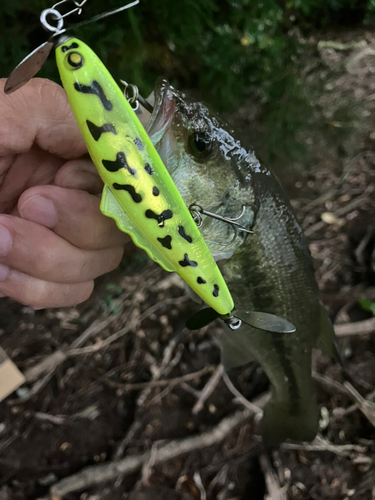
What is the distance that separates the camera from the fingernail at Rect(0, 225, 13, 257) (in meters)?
0.67

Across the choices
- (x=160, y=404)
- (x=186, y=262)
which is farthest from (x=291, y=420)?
(x=186, y=262)

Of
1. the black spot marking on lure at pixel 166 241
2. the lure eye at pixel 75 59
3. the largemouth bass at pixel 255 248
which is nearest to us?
the lure eye at pixel 75 59

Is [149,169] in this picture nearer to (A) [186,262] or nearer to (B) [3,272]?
(A) [186,262]

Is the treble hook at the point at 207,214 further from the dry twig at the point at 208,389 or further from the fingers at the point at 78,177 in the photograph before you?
the dry twig at the point at 208,389

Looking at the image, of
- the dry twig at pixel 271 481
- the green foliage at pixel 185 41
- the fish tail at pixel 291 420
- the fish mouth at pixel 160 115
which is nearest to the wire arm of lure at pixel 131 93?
the fish mouth at pixel 160 115

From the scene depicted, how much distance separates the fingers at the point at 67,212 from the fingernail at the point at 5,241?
0.05 metres

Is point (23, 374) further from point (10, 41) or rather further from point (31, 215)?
point (10, 41)

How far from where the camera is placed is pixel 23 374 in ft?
5.03

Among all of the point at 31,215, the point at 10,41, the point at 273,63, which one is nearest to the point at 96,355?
the point at 31,215

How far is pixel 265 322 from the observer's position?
24.0 inches

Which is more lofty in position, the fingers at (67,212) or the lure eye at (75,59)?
the lure eye at (75,59)

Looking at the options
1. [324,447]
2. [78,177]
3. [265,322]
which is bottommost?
[324,447]

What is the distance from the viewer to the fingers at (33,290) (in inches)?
31.0

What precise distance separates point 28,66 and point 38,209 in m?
0.35
